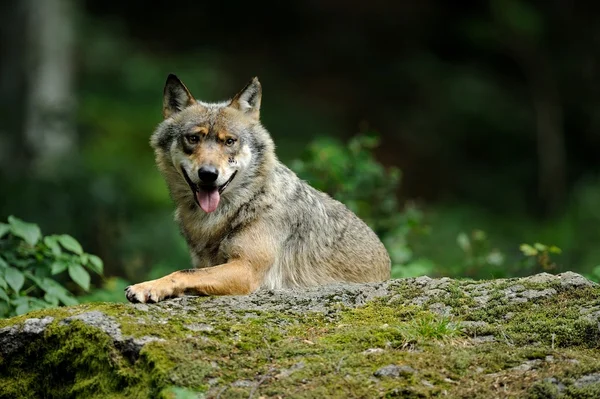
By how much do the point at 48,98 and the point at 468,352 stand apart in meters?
15.2

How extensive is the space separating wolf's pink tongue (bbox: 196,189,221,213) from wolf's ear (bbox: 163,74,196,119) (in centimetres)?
87

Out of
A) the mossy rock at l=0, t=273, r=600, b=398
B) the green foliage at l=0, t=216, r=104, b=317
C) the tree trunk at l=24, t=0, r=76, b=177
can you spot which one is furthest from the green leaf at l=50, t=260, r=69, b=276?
the tree trunk at l=24, t=0, r=76, b=177

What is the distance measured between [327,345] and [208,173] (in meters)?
1.86

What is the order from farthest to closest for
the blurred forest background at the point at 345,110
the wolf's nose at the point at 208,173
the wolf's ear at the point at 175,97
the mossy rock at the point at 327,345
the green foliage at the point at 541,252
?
the blurred forest background at the point at 345,110
the green foliage at the point at 541,252
the wolf's ear at the point at 175,97
the wolf's nose at the point at 208,173
the mossy rock at the point at 327,345

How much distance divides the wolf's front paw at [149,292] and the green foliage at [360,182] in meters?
3.69

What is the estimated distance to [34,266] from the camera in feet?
22.6

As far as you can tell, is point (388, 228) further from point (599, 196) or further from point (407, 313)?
point (599, 196)

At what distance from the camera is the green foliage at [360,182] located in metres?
9.52

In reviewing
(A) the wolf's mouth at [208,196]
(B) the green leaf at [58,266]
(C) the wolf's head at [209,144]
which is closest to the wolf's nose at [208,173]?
(C) the wolf's head at [209,144]

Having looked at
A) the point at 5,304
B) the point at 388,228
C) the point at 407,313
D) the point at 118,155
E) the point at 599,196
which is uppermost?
the point at 599,196

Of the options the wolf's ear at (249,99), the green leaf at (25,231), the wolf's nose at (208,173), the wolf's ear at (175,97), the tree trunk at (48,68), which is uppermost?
the tree trunk at (48,68)

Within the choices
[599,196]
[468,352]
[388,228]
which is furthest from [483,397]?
[599,196]

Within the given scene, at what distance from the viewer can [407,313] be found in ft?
18.1

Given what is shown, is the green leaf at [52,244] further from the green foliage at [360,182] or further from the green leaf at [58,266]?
the green foliage at [360,182]
